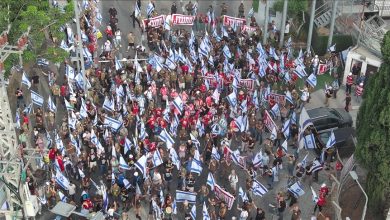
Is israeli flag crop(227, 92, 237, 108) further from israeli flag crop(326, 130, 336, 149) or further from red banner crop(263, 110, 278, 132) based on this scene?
israeli flag crop(326, 130, 336, 149)

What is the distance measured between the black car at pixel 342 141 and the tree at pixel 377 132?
6.32 meters

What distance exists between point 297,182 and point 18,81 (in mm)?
20384

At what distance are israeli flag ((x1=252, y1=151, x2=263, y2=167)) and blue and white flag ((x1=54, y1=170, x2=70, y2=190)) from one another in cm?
983

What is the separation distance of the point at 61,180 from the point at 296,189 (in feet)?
38.6

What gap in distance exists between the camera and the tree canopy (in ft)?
122

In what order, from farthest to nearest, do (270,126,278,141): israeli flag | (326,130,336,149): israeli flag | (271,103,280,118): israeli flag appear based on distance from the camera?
1. (271,103,280,118): israeli flag
2. (270,126,278,141): israeli flag
3. (326,130,336,149): israeli flag

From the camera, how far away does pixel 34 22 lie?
37625mm

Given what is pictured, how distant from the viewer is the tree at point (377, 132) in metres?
28.3

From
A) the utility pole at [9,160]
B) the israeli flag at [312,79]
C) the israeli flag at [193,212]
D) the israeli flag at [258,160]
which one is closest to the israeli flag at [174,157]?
the israeli flag at [193,212]

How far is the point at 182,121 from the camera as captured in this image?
3738 centimetres

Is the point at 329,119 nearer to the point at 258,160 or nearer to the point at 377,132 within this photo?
the point at 258,160

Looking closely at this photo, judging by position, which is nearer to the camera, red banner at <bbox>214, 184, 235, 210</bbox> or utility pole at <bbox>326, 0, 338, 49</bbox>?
red banner at <bbox>214, 184, 235, 210</bbox>

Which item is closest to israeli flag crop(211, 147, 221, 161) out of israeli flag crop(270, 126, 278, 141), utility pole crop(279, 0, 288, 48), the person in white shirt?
the person in white shirt

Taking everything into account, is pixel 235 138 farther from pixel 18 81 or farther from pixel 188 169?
pixel 18 81
